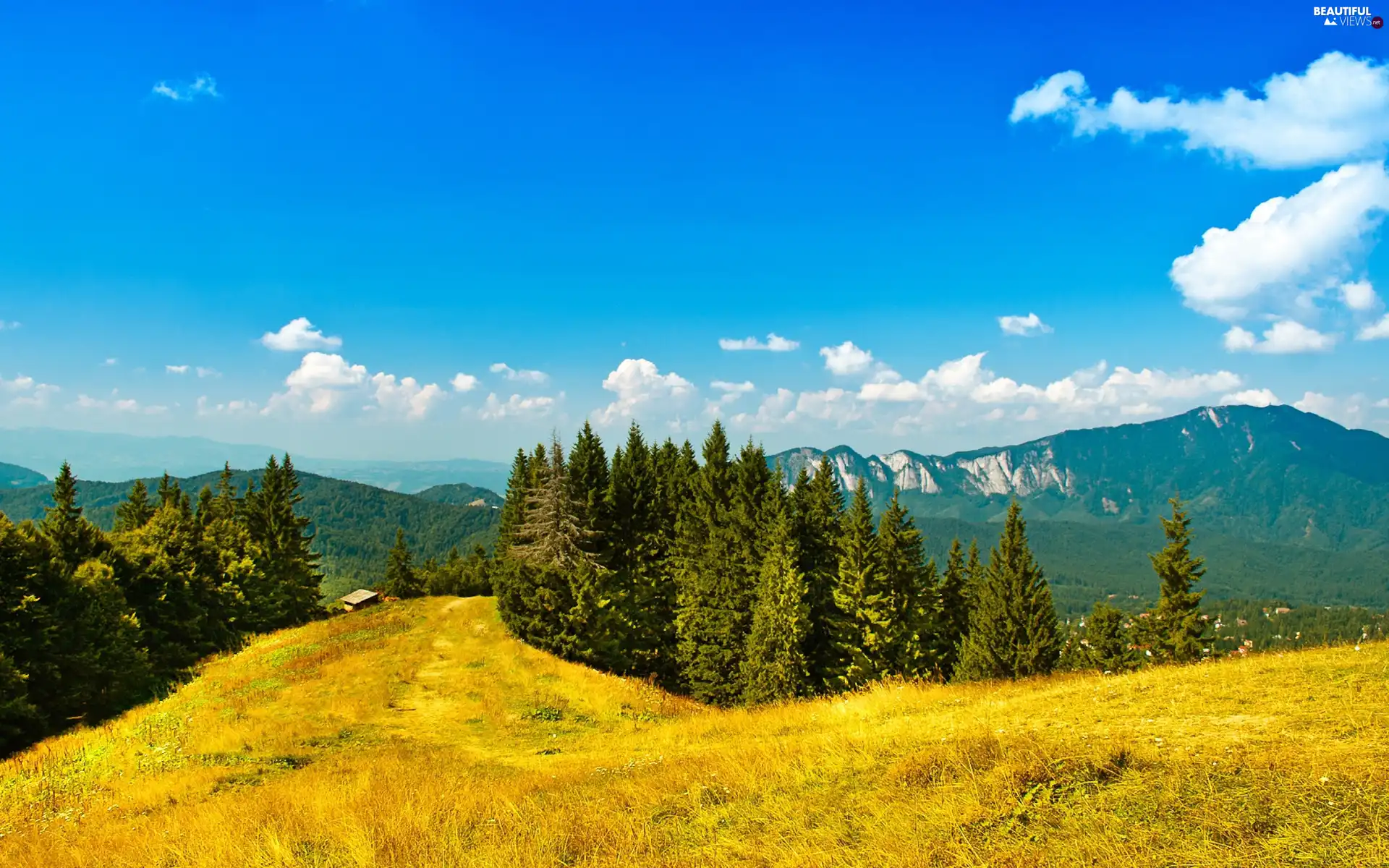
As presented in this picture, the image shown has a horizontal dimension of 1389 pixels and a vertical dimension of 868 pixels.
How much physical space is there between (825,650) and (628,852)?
103 ft

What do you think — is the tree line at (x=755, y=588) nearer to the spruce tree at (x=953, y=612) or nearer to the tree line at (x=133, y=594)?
the spruce tree at (x=953, y=612)

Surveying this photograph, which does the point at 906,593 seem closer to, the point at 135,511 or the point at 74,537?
the point at 74,537

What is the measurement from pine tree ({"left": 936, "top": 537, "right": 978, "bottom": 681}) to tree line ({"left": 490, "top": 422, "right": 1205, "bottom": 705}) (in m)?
0.18

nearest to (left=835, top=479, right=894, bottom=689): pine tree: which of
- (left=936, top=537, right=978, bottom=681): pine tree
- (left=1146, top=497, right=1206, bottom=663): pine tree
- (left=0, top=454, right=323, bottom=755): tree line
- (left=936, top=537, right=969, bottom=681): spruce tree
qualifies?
(left=936, top=537, right=969, bottom=681): spruce tree

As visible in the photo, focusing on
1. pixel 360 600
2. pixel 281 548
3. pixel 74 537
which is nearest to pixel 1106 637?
pixel 360 600

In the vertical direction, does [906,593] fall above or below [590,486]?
below

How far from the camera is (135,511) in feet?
206

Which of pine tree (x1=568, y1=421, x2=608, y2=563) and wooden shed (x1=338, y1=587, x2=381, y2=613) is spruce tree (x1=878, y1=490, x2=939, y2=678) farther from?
wooden shed (x1=338, y1=587, x2=381, y2=613)

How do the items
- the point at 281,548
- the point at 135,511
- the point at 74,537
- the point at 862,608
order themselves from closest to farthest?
the point at 862,608 < the point at 74,537 < the point at 281,548 < the point at 135,511

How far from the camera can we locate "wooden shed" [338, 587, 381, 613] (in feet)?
216

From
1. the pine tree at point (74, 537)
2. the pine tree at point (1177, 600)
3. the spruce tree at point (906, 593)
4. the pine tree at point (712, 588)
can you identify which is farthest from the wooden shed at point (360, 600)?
the pine tree at point (1177, 600)

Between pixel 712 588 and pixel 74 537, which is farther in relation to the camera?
pixel 74 537

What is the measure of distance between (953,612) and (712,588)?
21733 mm

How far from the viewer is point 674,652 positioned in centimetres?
4188
